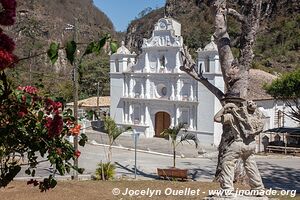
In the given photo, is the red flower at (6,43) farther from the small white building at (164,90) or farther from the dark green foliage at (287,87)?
the dark green foliage at (287,87)

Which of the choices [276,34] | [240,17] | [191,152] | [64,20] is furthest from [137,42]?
[240,17]

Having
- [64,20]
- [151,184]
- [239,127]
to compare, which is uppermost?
[64,20]

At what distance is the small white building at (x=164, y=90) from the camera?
28.6 m

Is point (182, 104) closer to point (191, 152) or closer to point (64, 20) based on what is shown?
point (191, 152)

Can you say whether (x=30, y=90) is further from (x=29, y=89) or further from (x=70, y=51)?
(x=70, y=51)

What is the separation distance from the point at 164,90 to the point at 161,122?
2.27 m

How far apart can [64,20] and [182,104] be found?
253 ft

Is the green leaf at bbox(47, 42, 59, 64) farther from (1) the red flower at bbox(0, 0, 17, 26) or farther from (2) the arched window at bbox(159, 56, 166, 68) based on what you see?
(2) the arched window at bbox(159, 56, 166, 68)

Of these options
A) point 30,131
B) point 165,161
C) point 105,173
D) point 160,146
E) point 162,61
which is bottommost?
point 165,161

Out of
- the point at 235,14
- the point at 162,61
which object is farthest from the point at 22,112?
the point at 162,61

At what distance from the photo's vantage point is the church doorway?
104ft

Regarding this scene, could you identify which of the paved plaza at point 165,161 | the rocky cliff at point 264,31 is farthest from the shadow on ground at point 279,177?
the rocky cliff at point 264,31

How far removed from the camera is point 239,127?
7926 mm

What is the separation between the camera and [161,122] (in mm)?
31953
